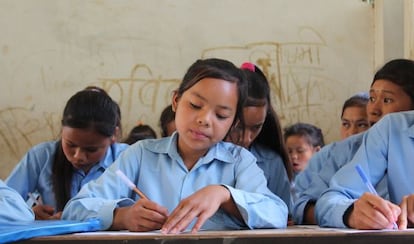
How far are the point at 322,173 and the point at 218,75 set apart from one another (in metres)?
0.42

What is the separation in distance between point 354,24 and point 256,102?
2.32 metres

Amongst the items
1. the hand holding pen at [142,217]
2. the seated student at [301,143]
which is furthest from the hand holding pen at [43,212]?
the seated student at [301,143]

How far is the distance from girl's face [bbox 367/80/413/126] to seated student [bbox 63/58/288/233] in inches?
17.0

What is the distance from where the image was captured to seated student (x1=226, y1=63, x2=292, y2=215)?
2.09 metres

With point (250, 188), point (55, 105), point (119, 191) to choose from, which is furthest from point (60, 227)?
point (55, 105)

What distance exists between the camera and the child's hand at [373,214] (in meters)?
1.20

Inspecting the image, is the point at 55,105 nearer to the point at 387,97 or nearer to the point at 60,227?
the point at 387,97

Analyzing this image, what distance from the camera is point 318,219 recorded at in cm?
151

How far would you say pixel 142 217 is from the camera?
4.34 ft

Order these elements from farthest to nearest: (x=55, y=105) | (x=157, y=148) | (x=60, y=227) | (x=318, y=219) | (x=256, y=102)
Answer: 1. (x=55, y=105)
2. (x=256, y=102)
3. (x=157, y=148)
4. (x=318, y=219)
5. (x=60, y=227)

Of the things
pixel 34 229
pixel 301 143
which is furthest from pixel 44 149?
pixel 301 143

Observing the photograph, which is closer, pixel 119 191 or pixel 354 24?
pixel 119 191

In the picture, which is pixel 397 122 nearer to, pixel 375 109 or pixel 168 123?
pixel 375 109

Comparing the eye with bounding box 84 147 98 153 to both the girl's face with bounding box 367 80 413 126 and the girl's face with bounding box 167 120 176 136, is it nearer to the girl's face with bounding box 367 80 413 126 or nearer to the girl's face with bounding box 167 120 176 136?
the girl's face with bounding box 167 120 176 136
